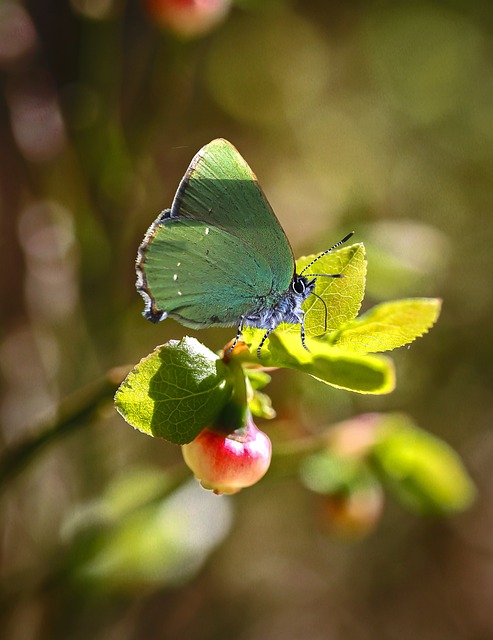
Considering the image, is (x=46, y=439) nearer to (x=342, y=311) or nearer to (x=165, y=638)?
(x=342, y=311)

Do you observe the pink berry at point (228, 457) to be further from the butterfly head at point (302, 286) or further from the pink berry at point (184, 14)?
the pink berry at point (184, 14)

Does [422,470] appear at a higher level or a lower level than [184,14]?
lower

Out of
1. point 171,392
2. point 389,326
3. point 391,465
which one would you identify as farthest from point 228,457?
point 391,465

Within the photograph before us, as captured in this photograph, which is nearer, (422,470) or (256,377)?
(256,377)

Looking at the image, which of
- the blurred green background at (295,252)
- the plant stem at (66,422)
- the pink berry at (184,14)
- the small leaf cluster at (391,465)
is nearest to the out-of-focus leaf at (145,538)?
the blurred green background at (295,252)

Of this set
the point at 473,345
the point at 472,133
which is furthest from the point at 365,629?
the point at 472,133

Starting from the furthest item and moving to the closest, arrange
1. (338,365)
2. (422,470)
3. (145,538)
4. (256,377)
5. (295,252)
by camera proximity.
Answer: (295,252) < (145,538) < (422,470) < (256,377) < (338,365)

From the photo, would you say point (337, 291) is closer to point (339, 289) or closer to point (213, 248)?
point (339, 289)
